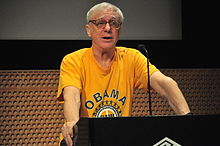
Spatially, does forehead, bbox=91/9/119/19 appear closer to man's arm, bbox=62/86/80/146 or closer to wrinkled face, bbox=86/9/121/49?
wrinkled face, bbox=86/9/121/49

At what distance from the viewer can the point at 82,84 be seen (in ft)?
7.36

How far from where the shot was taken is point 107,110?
2.22 m

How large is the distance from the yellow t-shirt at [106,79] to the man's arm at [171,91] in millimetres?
71

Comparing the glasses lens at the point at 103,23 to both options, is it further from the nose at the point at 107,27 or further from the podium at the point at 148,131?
the podium at the point at 148,131

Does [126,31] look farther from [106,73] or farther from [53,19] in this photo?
[106,73]

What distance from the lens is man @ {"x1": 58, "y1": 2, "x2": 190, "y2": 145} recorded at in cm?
217

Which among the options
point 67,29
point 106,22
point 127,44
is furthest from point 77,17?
point 106,22

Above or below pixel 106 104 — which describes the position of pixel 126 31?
above

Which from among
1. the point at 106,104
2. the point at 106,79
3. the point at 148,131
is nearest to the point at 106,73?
the point at 106,79

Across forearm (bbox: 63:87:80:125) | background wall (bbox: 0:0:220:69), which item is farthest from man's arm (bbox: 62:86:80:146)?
background wall (bbox: 0:0:220:69)

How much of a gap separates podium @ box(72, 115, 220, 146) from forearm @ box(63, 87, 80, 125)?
1.48 feet

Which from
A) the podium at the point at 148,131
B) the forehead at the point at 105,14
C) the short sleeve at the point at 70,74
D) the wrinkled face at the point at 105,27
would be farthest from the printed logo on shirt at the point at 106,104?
the podium at the point at 148,131

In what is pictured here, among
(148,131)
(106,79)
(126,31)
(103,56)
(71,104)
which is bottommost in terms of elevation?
(148,131)

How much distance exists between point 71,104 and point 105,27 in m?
0.52
